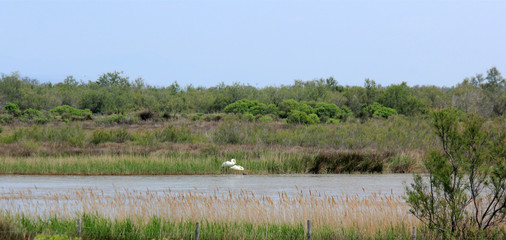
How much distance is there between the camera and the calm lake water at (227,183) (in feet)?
80.0

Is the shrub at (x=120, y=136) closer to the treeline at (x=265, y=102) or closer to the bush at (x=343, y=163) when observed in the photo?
the bush at (x=343, y=163)

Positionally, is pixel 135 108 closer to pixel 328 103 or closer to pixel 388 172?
pixel 328 103

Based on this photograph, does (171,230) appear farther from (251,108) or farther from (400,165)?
(251,108)

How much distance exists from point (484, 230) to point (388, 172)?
67.5ft

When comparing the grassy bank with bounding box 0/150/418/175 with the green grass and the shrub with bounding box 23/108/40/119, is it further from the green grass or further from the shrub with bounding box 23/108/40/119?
the shrub with bounding box 23/108/40/119

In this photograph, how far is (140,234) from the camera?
518 inches

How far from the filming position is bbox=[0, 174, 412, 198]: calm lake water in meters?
24.4

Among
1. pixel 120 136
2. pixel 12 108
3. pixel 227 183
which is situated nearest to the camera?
pixel 227 183

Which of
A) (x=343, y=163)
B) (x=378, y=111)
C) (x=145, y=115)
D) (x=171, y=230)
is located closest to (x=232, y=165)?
(x=343, y=163)

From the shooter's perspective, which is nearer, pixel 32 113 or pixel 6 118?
pixel 6 118

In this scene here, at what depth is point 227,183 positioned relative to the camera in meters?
26.8

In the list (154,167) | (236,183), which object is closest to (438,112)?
(236,183)

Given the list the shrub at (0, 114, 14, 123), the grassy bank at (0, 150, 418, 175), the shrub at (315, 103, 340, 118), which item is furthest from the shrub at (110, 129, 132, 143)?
the shrub at (315, 103, 340, 118)

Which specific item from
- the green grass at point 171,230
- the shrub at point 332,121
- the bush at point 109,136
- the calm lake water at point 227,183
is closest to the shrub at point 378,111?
the shrub at point 332,121
